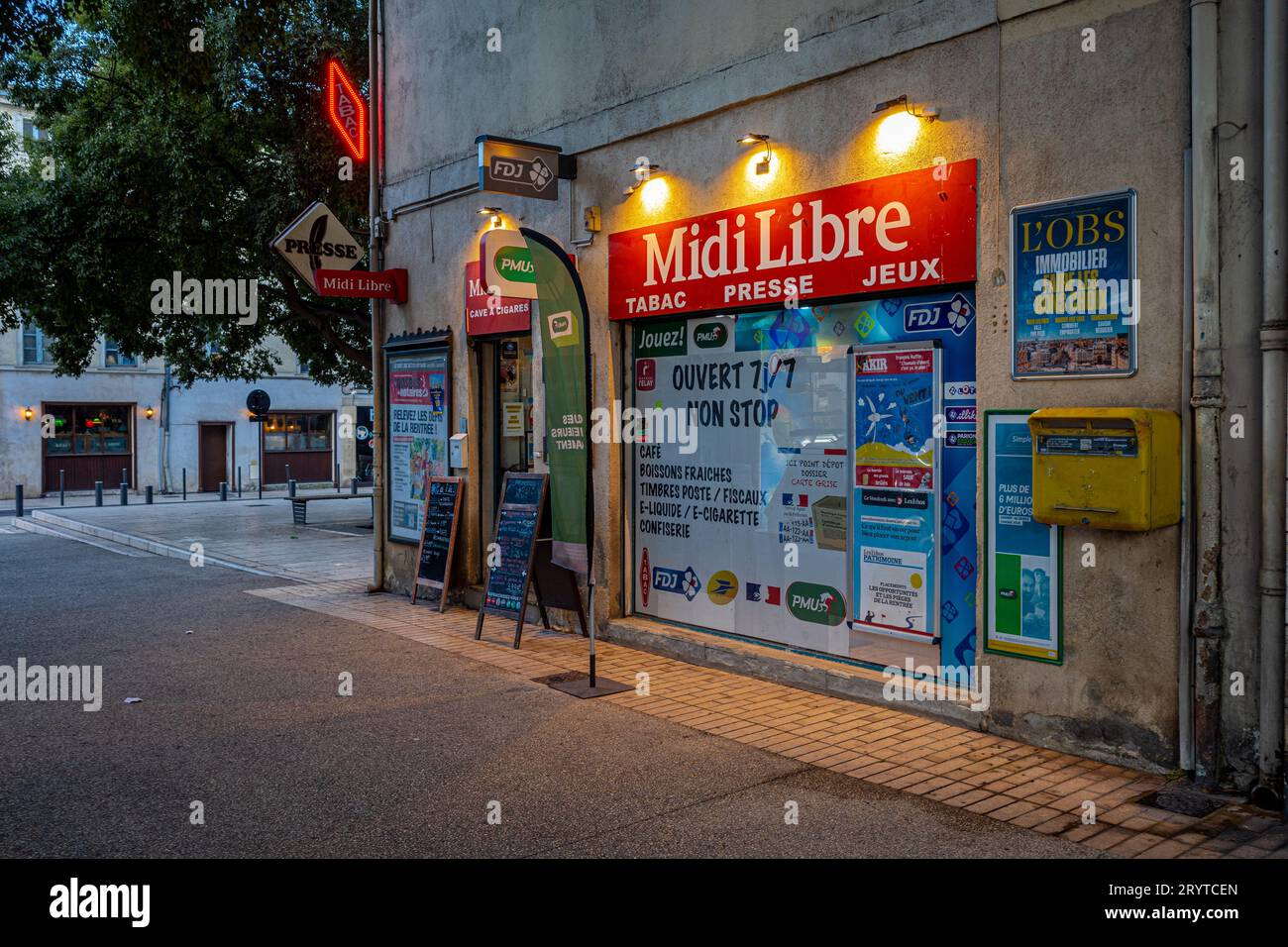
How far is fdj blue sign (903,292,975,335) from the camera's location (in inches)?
Answer: 255

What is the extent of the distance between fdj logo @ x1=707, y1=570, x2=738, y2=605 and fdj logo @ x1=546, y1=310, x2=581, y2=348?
213 centimetres

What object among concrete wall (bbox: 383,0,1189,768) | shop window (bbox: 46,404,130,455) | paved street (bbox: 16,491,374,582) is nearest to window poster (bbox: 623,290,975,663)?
concrete wall (bbox: 383,0,1189,768)

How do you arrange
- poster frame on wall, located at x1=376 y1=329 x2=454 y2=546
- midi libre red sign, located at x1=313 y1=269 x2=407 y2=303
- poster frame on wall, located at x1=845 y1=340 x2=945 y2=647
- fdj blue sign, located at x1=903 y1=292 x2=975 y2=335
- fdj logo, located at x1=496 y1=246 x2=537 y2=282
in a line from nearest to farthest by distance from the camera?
fdj blue sign, located at x1=903 y1=292 x2=975 y2=335 < poster frame on wall, located at x1=845 y1=340 x2=945 y2=647 < fdj logo, located at x1=496 y1=246 x2=537 y2=282 < midi libre red sign, located at x1=313 y1=269 x2=407 y2=303 < poster frame on wall, located at x1=376 y1=329 x2=454 y2=546

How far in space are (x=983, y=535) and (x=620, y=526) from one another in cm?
358

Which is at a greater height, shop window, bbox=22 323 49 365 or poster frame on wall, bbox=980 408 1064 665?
shop window, bbox=22 323 49 365

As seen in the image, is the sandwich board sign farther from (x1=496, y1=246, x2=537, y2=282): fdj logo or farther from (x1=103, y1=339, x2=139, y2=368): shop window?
(x1=103, y1=339, x2=139, y2=368): shop window

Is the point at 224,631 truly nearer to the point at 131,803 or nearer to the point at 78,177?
the point at 131,803

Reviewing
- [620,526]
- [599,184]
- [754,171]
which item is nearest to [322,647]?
[620,526]

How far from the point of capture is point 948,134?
626 cm

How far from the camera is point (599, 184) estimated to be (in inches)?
350

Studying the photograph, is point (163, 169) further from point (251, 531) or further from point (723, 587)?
point (723, 587)

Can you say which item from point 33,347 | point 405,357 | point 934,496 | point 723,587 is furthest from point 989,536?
point 33,347

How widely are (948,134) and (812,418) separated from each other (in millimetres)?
2091

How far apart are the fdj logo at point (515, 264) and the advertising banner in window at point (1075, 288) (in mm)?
4114
